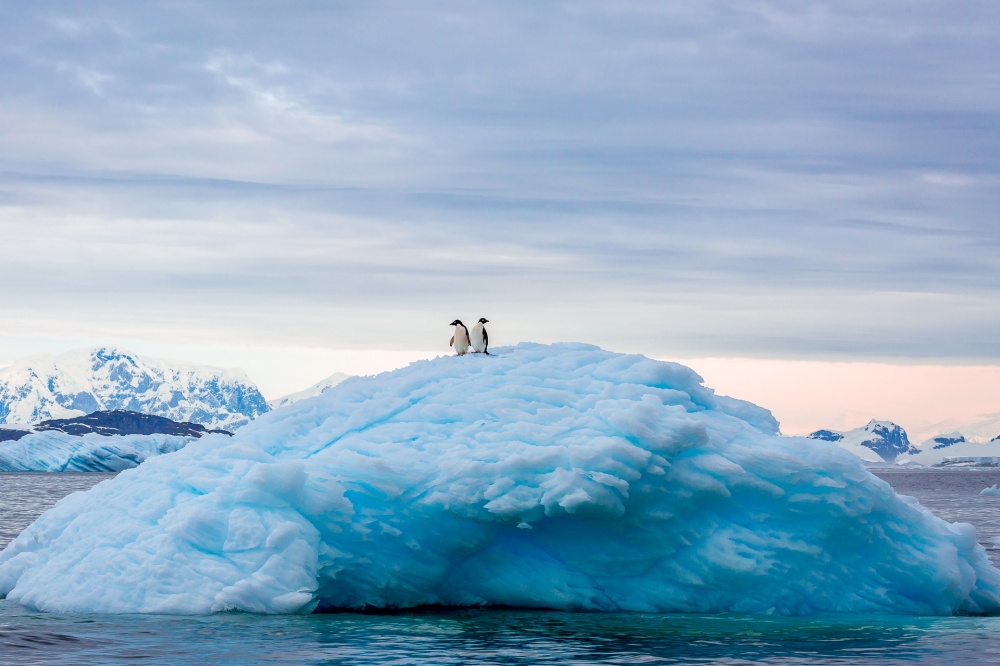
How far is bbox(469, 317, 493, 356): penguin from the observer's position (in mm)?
21375

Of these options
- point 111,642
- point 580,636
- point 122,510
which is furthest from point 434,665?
point 122,510

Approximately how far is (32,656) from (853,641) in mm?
9901

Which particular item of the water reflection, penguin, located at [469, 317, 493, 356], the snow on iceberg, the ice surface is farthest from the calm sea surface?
the ice surface

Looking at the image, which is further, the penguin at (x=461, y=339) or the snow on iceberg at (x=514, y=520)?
the penguin at (x=461, y=339)

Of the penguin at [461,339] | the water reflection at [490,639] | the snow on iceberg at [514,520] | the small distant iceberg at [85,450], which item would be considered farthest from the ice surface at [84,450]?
the water reflection at [490,639]

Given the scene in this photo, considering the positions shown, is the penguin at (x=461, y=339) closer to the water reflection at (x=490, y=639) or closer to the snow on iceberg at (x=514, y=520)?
the snow on iceberg at (x=514, y=520)

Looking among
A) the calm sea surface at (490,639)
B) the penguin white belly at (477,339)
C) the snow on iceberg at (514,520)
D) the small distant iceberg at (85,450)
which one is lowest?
the calm sea surface at (490,639)

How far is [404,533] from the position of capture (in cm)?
1706

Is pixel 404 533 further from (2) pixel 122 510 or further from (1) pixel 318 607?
(2) pixel 122 510

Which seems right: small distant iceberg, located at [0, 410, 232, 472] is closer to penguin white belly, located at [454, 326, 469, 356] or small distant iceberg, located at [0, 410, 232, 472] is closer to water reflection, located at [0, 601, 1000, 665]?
penguin white belly, located at [454, 326, 469, 356]

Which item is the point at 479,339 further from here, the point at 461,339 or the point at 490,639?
the point at 490,639

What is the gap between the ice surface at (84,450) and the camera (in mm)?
105500

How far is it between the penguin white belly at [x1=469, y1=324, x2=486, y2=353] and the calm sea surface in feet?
18.8

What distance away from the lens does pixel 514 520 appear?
55.9 feet
